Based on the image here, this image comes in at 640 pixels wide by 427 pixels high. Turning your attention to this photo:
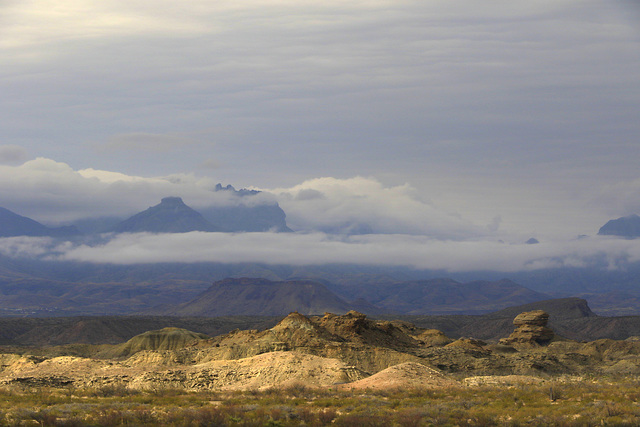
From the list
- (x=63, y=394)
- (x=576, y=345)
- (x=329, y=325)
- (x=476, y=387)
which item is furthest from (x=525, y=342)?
(x=63, y=394)

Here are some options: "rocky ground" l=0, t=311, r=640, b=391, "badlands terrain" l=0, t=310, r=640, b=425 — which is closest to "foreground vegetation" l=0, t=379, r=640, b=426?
"badlands terrain" l=0, t=310, r=640, b=425

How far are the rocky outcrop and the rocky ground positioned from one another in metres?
31.8

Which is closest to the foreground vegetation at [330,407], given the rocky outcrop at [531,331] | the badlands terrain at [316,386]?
the badlands terrain at [316,386]

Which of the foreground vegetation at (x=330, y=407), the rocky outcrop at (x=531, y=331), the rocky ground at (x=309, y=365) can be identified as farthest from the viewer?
the rocky outcrop at (x=531, y=331)

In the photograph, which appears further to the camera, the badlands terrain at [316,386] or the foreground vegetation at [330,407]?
the badlands terrain at [316,386]

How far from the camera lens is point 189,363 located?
8875 cm

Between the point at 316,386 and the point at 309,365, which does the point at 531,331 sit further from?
the point at 316,386

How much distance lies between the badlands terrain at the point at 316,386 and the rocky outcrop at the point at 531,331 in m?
42.8

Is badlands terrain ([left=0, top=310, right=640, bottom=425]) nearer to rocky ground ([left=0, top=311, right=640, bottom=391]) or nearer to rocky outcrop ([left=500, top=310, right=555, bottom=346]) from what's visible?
rocky ground ([left=0, top=311, right=640, bottom=391])

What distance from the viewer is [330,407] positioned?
50.3 meters

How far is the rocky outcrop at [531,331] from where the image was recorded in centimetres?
16038

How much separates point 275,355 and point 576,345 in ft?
311

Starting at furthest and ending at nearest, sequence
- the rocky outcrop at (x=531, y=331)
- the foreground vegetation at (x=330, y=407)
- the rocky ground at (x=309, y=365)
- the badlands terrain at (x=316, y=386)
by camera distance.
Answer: the rocky outcrop at (x=531, y=331) → the rocky ground at (x=309, y=365) → the badlands terrain at (x=316, y=386) → the foreground vegetation at (x=330, y=407)

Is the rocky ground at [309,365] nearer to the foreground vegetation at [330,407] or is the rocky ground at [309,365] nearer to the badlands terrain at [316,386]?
the badlands terrain at [316,386]
